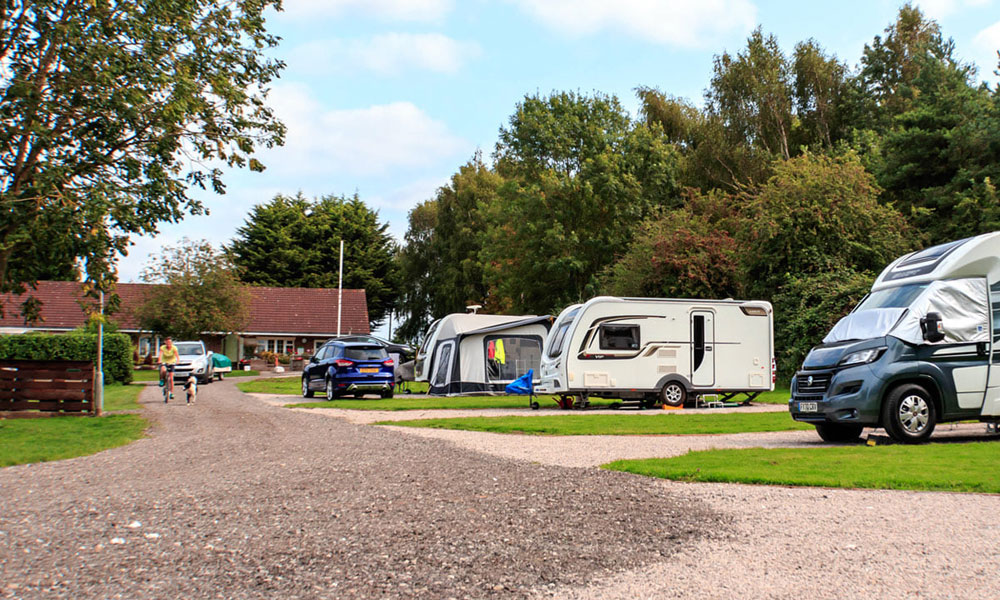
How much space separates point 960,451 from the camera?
388 inches

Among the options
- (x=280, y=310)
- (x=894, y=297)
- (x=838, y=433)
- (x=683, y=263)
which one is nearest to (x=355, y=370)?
(x=683, y=263)

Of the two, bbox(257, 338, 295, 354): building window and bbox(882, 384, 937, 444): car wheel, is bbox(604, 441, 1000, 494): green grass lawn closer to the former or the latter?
bbox(882, 384, 937, 444): car wheel

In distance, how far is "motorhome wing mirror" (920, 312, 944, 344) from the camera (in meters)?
10.8

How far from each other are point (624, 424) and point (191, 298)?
31758mm

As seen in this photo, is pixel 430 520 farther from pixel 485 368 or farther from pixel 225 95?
pixel 485 368

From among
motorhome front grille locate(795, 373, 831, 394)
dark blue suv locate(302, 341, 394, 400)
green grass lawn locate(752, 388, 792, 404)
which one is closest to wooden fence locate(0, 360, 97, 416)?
dark blue suv locate(302, 341, 394, 400)

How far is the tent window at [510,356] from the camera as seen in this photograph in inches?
971

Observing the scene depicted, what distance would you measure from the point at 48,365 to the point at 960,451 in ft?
52.2

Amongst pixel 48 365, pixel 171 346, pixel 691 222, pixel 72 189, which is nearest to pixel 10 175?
pixel 72 189

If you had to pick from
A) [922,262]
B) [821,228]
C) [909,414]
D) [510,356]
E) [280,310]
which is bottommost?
[909,414]

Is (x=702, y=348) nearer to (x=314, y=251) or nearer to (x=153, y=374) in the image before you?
(x=153, y=374)

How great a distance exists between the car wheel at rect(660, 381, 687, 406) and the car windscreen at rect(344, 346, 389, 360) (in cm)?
809

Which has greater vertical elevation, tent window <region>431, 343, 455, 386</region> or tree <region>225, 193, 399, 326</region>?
tree <region>225, 193, 399, 326</region>

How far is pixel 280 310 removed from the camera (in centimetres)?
5538
